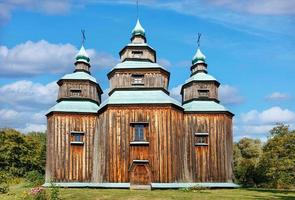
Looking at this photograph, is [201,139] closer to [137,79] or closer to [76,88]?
[137,79]

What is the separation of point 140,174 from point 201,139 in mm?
6764

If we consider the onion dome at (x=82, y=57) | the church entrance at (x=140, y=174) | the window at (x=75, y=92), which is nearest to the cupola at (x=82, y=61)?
the onion dome at (x=82, y=57)

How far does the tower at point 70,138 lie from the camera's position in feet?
112

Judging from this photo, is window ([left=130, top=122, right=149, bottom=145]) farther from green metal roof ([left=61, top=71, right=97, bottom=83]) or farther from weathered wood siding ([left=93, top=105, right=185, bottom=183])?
green metal roof ([left=61, top=71, right=97, bottom=83])

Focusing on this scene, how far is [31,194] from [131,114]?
13233mm

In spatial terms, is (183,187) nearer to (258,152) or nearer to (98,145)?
(98,145)

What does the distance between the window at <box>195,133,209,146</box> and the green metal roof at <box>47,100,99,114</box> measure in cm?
956

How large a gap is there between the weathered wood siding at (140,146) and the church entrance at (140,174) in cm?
33

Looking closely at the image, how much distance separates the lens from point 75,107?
35.9 metres

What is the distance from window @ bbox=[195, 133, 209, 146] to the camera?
35219 millimetres

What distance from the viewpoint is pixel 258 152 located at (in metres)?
60.2

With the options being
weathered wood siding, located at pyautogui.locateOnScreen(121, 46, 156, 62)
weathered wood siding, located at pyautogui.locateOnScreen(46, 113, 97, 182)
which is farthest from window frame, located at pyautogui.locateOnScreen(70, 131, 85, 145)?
weathered wood siding, located at pyautogui.locateOnScreen(121, 46, 156, 62)

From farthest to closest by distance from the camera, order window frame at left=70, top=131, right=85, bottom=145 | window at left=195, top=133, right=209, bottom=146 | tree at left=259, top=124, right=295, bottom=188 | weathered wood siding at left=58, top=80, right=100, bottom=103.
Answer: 1. weathered wood siding at left=58, top=80, right=100, bottom=103
2. window at left=195, top=133, right=209, bottom=146
3. window frame at left=70, top=131, right=85, bottom=145
4. tree at left=259, top=124, right=295, bottom=188

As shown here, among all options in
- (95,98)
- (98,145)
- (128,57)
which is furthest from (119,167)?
(128,57)
